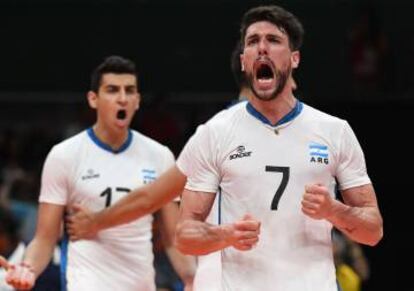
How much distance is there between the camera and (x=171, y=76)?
45.9 ft

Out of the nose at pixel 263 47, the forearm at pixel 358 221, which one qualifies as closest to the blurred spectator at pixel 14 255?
the nose at pixel 263 47

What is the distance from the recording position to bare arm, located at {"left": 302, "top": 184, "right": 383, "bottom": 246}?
469 cm

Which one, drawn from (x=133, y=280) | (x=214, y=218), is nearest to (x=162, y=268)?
(x=133, y=280)

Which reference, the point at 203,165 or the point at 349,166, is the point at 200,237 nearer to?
the point at 203,165

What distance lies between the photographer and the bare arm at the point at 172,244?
750cm

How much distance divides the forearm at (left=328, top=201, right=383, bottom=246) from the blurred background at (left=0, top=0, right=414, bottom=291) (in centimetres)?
719

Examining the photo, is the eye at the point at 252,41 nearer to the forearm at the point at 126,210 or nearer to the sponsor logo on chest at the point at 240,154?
the sponsor logo on chest at the point at 240,154

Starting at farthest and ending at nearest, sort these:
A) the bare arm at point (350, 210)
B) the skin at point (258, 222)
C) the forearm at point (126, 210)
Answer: the forearm at point (126, 210)
the skin at point (258, 222)
the bare arm at point (350, 210)

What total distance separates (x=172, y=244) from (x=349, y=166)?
8.91ft

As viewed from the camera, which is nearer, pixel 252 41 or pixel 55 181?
pixel 252 41

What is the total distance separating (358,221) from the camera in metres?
4.96

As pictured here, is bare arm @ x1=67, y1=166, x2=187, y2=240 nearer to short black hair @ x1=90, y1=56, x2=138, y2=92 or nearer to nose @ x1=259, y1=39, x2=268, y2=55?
short black hair @ x1=90, y1=56, x2=138, y2=92

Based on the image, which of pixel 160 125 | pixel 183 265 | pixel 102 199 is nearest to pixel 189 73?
pixel 160 125

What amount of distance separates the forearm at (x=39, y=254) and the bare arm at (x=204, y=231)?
2.12 m
